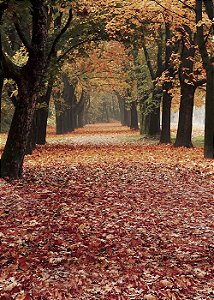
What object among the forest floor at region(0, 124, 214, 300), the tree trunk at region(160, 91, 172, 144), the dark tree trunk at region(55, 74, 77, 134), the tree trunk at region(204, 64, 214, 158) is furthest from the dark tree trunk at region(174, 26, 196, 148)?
the dark tree trunk at region(55, 74, 77, 134)

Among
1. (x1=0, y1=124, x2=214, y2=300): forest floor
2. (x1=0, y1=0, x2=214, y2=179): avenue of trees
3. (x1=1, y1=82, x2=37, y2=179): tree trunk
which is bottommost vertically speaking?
(x1=0, y1=124, x2=214, y2=300): forest floor

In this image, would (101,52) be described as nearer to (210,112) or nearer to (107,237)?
(210,112)

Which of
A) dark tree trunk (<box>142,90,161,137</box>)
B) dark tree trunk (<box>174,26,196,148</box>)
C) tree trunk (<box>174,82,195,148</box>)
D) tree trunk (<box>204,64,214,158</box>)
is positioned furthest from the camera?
dark tree trunk (<box>142,90,161,137</box>)

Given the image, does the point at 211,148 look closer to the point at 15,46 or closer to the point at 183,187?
the point at 183,187

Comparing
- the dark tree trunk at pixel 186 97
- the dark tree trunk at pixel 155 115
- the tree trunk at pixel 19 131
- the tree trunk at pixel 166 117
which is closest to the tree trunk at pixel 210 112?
the dark tree trunk at pixel 186 97

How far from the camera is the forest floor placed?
5.00 m

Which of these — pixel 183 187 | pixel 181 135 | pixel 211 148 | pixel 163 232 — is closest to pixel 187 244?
pixel 163 232

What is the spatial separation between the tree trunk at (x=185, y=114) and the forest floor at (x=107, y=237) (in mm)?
9031

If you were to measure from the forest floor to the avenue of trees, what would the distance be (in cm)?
290

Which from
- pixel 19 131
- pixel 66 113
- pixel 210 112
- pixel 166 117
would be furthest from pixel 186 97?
pixel 66 113

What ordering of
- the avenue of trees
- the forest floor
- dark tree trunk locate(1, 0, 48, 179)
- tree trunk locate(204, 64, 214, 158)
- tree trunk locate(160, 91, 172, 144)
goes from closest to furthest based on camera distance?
the forest floor → dark tree trunk locate(1, 0, 48, 179) → the avenue of trees → tree trunk locate(204, 64, 214, 158) → tree trunk locate(160, 91, 172, 144)

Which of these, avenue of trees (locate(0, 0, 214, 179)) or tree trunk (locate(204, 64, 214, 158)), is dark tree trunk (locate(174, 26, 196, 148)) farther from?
tree trunk (locate(204, 64, 214, 158))

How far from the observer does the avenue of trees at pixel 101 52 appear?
10.8m

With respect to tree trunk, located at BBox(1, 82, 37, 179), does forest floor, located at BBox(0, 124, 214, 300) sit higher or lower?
lower
